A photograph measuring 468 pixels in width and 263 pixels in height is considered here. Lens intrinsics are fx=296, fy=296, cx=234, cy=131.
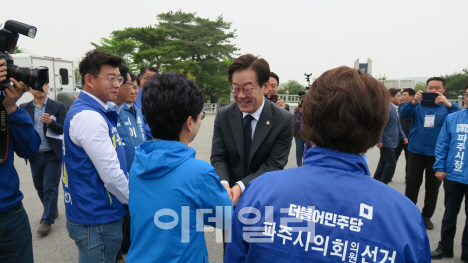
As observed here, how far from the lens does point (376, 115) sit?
1.04 m

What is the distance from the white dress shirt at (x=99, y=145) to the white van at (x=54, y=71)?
39.4 ft

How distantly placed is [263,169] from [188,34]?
31526 mm

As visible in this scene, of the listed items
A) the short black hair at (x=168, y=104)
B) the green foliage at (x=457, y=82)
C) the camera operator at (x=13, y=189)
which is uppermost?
the green foliage at (x=457, y=82)

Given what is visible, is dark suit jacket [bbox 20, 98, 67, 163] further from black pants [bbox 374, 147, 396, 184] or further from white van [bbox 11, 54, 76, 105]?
white van [bbox 11, 54, 76, 105]

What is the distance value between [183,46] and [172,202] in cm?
3108

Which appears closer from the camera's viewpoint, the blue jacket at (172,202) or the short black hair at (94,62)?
the blue jacket at (172,202)

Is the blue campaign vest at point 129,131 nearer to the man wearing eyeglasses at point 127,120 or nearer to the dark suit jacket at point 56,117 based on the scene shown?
→ the man wearing eyeglasses at point 127,120

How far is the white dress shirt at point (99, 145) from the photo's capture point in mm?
1941

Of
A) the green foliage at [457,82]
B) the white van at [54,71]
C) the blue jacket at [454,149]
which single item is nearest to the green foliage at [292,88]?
the green foliage at [457,82]

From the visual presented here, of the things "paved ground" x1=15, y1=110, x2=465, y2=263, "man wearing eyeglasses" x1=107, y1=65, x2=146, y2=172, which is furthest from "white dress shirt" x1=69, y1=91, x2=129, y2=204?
"paved ground" x1=15, y1=110, x2=465, y2=263

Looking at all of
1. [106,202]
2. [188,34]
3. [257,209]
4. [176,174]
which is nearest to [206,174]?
[176,174]

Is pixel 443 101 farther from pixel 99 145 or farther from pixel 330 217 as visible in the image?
pixel 99 145

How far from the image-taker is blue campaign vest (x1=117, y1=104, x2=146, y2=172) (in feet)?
10.6

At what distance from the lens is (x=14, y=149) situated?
7.22 feet
